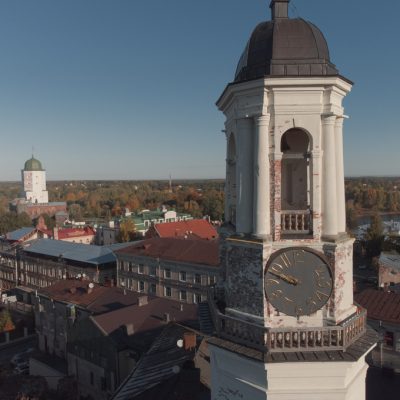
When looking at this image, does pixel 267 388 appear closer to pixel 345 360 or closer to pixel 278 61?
pixel 345 360

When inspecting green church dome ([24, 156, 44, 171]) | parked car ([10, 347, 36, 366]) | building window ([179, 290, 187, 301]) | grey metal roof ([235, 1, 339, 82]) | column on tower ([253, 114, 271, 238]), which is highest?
green church dome ([24, 156, 44, 171])

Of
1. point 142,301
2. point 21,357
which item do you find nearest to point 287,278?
point 142,301

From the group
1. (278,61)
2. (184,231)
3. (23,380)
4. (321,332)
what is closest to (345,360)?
(321,332)

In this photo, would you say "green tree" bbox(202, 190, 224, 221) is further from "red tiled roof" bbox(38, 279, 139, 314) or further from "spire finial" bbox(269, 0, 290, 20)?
"spire finial" bbox(269, 0, 290, 20)

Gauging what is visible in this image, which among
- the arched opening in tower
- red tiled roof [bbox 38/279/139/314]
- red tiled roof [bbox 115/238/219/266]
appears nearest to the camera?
the arched opening in tower

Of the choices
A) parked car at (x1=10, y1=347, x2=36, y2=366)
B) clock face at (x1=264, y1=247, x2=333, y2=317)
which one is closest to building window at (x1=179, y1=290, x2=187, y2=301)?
parked car at (x1=10, y1=347, x2=36, y2=366)

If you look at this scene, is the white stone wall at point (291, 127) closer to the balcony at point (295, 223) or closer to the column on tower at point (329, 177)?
the column on tower at point (329, 177)

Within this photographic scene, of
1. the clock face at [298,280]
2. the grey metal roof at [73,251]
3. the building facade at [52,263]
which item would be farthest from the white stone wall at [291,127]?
the grey metal roof at [73,251]
